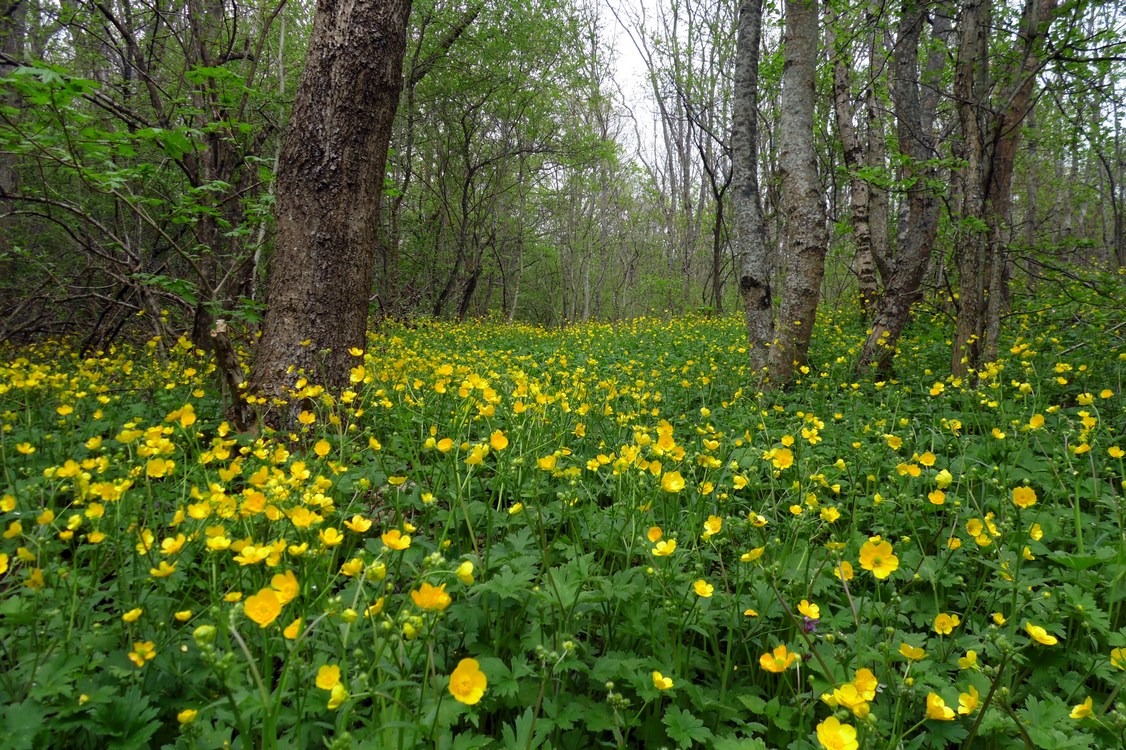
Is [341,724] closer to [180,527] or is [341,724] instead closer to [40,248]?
[180,527]

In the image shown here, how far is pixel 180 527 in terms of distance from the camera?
6.02ft

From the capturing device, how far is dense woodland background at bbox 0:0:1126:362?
11.9 feet

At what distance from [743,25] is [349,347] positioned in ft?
15.8

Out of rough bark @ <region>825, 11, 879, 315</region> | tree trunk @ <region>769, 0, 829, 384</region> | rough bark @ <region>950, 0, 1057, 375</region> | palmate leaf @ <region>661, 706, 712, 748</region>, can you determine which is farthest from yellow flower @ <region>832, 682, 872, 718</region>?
rough bark @ <region>825, 11, 879, 315</region>

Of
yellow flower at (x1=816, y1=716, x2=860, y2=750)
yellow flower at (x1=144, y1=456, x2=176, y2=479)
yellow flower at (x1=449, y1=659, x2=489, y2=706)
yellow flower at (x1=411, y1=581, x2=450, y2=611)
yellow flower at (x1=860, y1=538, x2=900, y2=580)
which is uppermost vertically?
yellow flower at (x1=144, y1=456, x2=176, y2=479)

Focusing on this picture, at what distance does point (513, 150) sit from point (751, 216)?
916 cm

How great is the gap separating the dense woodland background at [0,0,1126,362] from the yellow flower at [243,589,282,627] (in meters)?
2.57

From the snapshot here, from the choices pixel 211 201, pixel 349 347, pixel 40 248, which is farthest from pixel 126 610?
pixel 40 248

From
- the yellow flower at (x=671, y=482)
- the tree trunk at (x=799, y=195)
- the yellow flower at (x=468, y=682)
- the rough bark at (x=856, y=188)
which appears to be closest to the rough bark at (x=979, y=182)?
the tree trunk at (x=799, y=195)

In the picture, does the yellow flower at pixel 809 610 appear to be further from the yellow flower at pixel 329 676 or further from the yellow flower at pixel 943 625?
the yellow flower at pixel 329 676

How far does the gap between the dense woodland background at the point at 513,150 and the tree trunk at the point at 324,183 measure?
0.19m

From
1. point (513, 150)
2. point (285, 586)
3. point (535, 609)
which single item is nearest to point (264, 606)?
point (285, 586)

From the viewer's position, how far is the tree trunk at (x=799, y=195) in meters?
4.48

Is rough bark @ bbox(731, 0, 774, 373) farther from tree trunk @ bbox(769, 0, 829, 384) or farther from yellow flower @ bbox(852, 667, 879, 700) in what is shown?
yellow flower @ bbox(852, 667, 879, 700)
